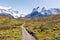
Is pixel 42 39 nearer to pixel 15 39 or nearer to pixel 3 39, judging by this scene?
pixel 15 39

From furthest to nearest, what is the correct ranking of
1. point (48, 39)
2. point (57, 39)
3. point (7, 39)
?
point (7, 39)
point (48, 39)
point (57, 39)

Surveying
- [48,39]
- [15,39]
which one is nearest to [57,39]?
[48,39]

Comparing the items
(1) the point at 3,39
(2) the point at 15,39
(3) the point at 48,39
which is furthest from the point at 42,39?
(1) the point at 3,39

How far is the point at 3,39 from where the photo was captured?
42.8 meters

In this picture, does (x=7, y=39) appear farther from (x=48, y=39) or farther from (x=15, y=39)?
(x=48, y=39)

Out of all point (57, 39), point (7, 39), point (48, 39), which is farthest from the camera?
point (7, 39)

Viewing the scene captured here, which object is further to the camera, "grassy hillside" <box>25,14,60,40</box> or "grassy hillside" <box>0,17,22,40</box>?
"grassy hillside" <box>0,17,22,40</box>

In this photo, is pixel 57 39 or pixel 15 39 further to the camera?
pixel 15 39

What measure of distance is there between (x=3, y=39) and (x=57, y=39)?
549 inches

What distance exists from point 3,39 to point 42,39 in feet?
29.9

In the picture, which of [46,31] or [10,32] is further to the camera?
[10,32]

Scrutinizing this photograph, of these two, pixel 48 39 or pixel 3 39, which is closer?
pixel 48 39

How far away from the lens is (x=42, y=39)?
41469mm

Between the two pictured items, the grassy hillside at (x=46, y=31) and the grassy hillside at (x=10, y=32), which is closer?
the grassy hillside at (x=46, y=31)
